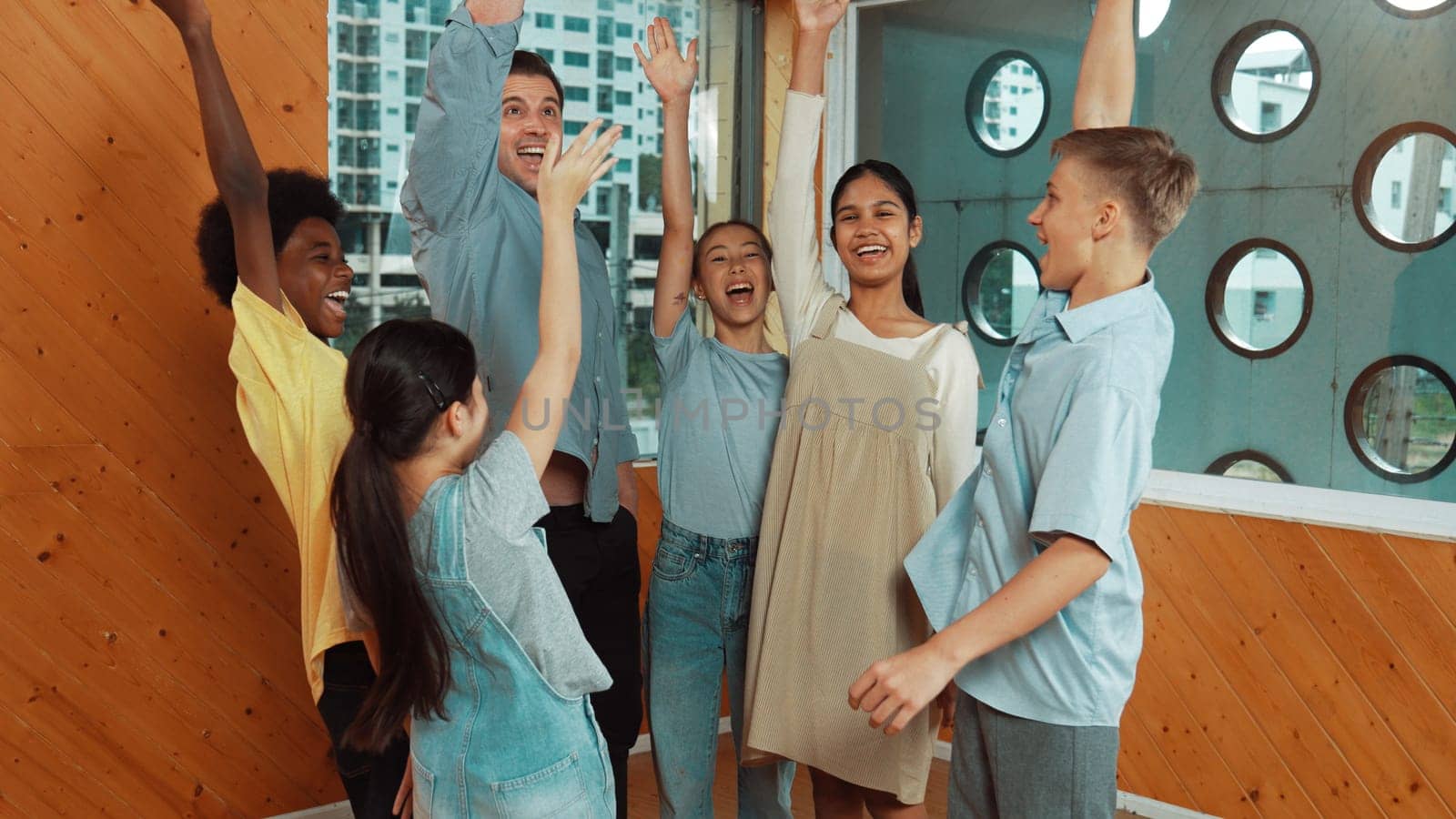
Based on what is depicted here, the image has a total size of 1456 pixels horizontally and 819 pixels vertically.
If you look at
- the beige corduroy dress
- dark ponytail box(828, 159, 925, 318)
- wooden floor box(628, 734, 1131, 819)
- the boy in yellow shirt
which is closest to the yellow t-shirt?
the boy in yellow shirt

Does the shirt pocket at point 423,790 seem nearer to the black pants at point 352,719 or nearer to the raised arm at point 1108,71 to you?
the black pants at point 352,719

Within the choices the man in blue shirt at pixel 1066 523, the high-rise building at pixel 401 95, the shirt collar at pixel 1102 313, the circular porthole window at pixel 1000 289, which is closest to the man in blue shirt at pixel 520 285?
the man in blue shirt at pixel 1066 523

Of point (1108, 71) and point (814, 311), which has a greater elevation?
point (1108, 71)

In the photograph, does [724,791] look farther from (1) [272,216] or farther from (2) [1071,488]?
(2) [1071,488]

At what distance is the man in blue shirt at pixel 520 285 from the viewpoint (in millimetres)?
1857

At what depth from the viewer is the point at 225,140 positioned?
2.10m

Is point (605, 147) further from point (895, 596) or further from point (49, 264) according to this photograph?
point (49, 264)

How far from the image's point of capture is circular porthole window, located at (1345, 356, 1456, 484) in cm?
298

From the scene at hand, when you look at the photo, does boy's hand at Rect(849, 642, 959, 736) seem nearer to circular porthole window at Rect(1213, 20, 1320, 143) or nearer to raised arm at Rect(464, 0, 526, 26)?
raised arm at Rect(464, 0, 526, 26)

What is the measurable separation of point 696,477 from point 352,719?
0.73 meters

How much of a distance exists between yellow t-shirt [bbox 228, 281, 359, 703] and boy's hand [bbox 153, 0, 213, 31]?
1.66 feet

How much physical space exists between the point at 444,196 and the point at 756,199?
234cm

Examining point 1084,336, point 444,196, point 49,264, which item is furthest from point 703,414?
point 49,264

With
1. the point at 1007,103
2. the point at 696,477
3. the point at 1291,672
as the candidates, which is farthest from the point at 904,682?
the point at 1007,103
